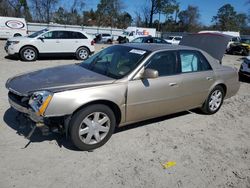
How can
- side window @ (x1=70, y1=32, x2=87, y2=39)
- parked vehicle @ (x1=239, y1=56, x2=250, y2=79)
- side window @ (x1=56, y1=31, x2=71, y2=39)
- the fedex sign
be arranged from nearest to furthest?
parked vehicle @ (x1=239, y1=56, x2=250, y2=79), side window @ (x1=56, y1=31, x2=71, y2=39), side window @ (x1=70, y1=32, x2=87, y2=39), the fedex sign

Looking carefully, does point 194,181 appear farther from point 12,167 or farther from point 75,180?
point 12,167

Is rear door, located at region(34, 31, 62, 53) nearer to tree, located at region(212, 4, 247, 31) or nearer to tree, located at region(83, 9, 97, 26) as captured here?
tree, located at region(83, 9, 97, 26)

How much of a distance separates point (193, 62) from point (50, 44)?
27.6 feet

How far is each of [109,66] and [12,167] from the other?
83.7 inches

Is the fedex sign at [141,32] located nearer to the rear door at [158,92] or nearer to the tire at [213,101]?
the tire at [213,101]

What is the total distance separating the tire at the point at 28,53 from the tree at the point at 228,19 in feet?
218

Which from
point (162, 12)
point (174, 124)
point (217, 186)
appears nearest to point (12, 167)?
point (217, 186)

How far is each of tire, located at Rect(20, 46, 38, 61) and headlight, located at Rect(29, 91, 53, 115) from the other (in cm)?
852

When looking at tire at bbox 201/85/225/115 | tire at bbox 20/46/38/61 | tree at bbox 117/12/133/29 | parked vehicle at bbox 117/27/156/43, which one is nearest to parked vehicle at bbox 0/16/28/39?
parked vehicle at bbox 117/27/156/43

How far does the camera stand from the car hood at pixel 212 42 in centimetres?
711

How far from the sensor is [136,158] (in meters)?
3.36

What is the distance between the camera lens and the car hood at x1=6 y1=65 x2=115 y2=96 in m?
3.24

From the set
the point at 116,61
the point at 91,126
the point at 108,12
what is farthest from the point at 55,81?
the point at 108,12

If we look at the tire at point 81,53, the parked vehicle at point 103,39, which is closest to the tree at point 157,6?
the parked vehicle at point 103,39
